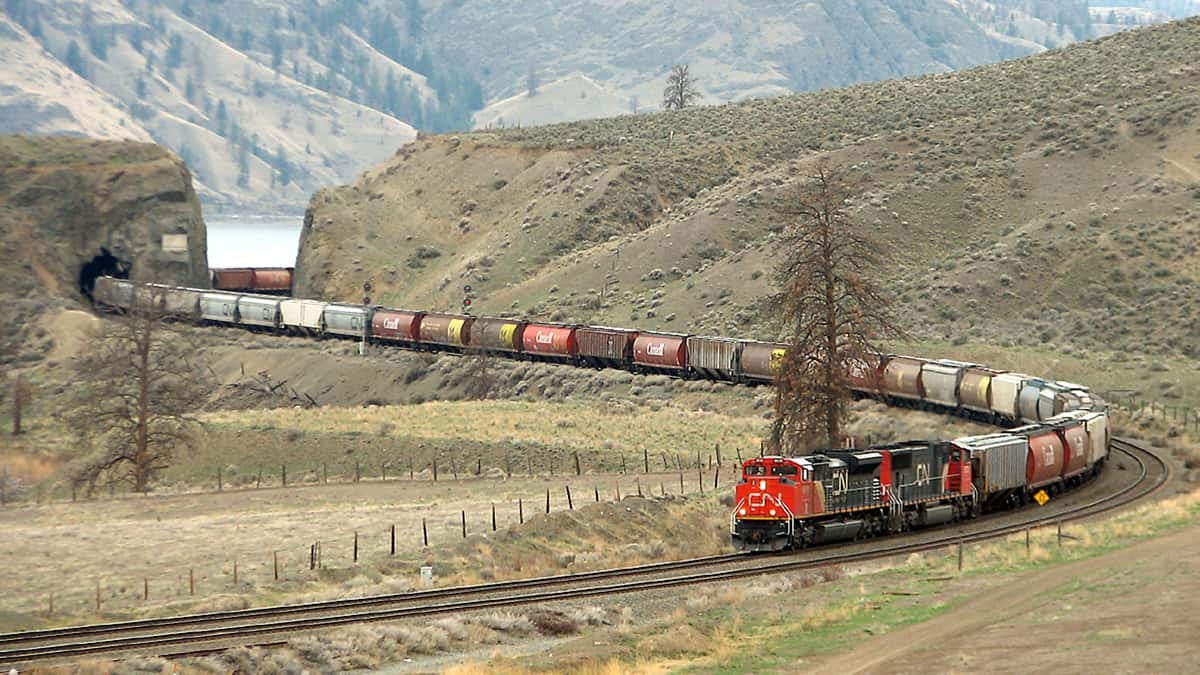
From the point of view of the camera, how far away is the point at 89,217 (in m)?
128

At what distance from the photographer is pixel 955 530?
44719 millimetres

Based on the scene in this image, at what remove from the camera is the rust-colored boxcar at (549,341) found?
8825 centimetres

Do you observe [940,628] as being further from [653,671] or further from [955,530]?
[955,530]

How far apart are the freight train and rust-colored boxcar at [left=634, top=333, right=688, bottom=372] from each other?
0.07 metres

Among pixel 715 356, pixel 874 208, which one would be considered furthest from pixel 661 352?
pixel 874 208

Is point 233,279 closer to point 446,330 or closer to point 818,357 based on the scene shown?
point 446,330

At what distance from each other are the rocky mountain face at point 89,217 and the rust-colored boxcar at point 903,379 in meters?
70.4

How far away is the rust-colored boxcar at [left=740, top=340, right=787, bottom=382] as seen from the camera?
75125mm

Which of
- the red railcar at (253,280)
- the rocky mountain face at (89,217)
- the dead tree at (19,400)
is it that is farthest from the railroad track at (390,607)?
the red railcar at (253,280)

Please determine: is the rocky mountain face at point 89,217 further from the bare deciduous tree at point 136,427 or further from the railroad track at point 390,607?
the railroad track at point 390,607

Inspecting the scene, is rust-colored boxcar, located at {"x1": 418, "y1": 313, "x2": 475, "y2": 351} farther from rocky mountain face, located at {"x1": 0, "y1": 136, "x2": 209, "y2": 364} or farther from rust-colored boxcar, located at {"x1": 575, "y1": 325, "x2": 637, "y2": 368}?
rocky mountain face, located at {"x1": 0, "y1": 136, "x2": 209, "y2": 364}

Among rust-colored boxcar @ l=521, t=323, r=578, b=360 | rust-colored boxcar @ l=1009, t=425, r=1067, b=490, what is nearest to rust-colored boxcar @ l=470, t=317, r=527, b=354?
rust-colored boxcar @ l=521, t=323, r=578, b=360

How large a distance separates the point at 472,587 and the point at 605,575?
3.21 metres

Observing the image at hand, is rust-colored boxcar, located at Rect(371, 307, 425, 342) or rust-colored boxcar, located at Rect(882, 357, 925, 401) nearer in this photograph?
rust-colored boxcar, located at Rect(882, 357, 925, 401)
